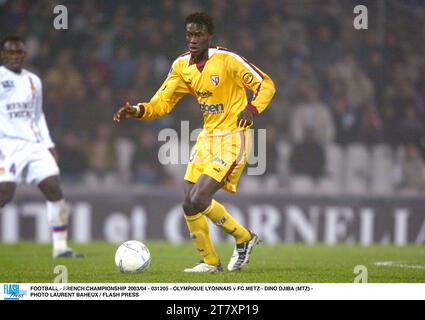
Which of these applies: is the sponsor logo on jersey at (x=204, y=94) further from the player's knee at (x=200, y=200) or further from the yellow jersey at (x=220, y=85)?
the player's knee at (x=200, y=200)

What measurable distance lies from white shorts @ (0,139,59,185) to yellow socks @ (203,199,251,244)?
2.24 metres

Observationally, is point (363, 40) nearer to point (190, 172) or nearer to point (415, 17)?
point (415, 17)

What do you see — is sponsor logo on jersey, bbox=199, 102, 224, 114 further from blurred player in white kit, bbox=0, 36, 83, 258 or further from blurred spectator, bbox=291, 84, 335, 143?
blurred spectator, bbox=291, 84, 335, 143

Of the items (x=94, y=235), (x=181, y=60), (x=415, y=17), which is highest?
(x=415, y=17)

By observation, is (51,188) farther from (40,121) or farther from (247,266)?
(247,266)

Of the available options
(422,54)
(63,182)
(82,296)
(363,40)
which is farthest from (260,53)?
(82,296)

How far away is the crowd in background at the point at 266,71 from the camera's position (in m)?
12.1

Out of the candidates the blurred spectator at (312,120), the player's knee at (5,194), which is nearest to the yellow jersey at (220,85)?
the player's knee at (5,194)

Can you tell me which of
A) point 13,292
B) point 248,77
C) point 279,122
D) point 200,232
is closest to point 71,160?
point 279,122

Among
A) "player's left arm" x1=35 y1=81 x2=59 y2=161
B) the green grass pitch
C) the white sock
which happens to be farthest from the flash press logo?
"player's left arm" x1=35 y1=81 x2=59 y2=161

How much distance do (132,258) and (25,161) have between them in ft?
7.34

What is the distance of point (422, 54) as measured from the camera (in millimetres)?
12359

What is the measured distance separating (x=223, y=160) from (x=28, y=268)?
210cm

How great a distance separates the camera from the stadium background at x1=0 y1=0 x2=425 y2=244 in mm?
12039
